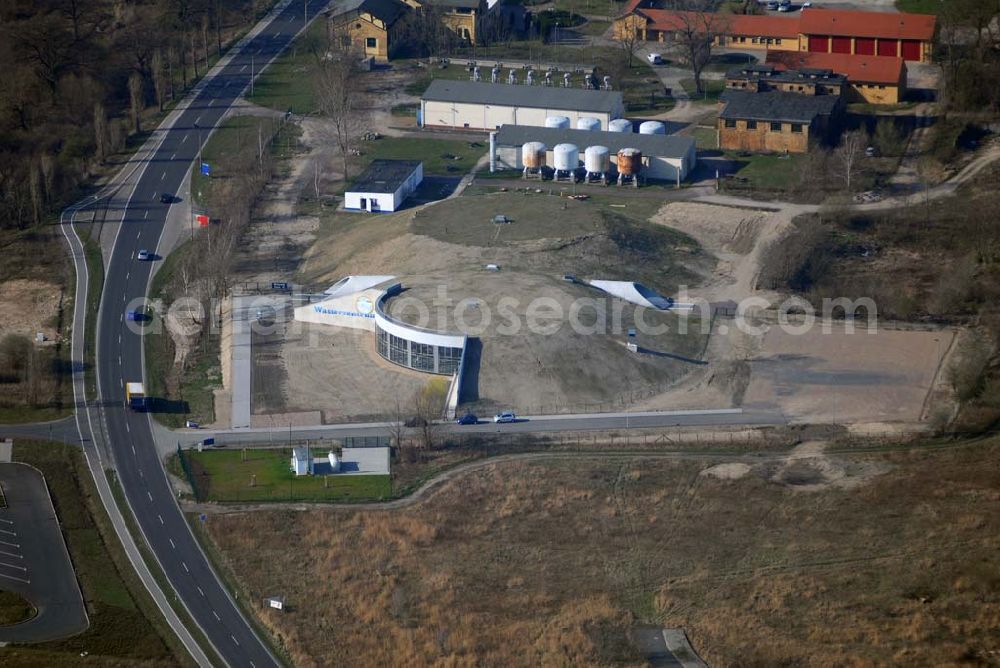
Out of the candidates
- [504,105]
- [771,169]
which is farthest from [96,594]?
[504,105]

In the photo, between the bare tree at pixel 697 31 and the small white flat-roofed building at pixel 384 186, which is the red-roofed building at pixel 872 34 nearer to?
the bare tree at pixel 697 31

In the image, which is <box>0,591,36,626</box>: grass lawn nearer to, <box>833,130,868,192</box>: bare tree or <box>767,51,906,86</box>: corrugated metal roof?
<box>833,130,868,192</box>: bare tree

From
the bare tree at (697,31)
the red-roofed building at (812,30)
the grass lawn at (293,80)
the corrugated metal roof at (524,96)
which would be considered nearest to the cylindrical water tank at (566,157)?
the corrugated metal roof at (524,96)

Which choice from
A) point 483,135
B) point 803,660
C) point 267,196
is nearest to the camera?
point 803,660

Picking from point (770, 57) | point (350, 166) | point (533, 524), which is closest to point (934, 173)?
point (770, 57)

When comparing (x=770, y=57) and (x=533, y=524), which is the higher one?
(x=770, y=57)

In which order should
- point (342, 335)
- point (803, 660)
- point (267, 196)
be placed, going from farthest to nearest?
point (267, 196) < point (342, 335) < point (803, 660)

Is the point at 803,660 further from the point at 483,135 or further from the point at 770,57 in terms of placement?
the point at 770,57
